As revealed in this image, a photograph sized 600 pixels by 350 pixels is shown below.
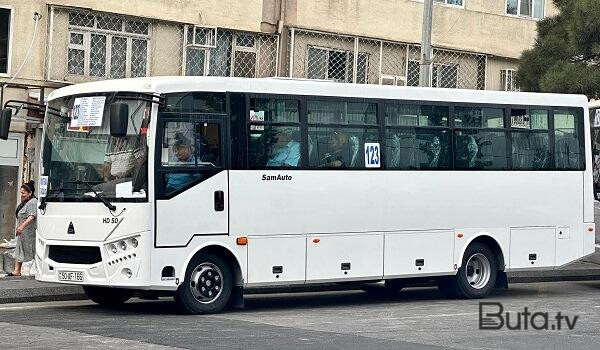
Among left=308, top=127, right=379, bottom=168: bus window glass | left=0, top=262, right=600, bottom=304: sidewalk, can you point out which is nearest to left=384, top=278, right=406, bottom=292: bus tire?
left=0, top=262, right=600, bottom=304: sidewalk

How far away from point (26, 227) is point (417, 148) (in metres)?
6.01

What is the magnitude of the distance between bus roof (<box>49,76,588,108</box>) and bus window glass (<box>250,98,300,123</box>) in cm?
13

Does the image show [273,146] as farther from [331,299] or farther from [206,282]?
[331,299]

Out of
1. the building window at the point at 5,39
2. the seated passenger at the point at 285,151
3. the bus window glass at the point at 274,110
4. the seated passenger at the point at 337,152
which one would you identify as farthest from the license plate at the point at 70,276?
the building window at the point at 5,39

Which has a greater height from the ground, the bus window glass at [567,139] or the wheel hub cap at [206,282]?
the bus window glass at [567,139]

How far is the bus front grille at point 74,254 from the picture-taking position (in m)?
17.2

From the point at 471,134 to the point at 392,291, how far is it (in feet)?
9.51

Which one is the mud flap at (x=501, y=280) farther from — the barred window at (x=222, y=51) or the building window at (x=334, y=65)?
the building window at (x=334, y=65)

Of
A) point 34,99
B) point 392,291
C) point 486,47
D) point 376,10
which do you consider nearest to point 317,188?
point 392,291

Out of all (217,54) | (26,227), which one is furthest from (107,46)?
(26,227)

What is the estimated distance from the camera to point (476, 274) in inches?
828

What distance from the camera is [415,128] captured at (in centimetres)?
2017

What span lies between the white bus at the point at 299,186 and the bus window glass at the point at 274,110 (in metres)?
0.02

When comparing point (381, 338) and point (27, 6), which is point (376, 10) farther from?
point (381, 338)
